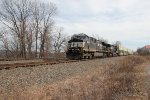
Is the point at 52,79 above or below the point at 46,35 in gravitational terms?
below

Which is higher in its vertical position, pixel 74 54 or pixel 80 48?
pixel 80 48

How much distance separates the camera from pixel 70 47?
3559cm

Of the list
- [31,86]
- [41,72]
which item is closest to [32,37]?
[41,72]

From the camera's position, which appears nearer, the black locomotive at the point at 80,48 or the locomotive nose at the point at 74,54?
the locomotive nose at the point at 74,54

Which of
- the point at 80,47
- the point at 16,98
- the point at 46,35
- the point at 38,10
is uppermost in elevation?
the point at 38,10

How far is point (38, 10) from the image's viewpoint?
67.1 meters

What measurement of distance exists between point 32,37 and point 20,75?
1982 inches

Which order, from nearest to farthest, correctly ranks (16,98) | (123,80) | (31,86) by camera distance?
1. (16,98)
2. (31,86)
3. (123,80)

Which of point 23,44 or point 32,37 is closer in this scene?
point 23,44

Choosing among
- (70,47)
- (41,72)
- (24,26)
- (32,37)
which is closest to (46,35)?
(32,37)

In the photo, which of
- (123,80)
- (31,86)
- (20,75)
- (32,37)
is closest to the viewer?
(31,86)

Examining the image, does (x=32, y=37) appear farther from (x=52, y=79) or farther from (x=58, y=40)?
(x=52, y=79)

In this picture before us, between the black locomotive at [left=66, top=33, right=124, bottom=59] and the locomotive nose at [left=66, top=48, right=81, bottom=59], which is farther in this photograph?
the black locomotive at [left=66, top=33, right=124, bottom=59]

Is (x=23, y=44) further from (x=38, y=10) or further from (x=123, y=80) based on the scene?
(x=123, y=80)
